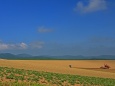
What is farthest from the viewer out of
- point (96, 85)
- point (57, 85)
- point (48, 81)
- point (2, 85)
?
point (96, 85)

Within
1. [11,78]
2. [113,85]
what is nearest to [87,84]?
[113,85]

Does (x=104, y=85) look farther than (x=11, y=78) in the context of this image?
Yes

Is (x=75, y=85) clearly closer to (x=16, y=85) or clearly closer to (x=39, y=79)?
(x=39, y=79)

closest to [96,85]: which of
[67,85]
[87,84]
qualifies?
[87,84]

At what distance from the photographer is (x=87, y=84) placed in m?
33.9

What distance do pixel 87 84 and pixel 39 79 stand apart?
5.46m

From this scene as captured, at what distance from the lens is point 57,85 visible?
2992cm

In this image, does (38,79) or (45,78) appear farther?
(45,78)

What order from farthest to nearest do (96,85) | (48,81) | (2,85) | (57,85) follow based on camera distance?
1. (96,85)
2. (48,81)
3. (57,85)
4. (2,85)

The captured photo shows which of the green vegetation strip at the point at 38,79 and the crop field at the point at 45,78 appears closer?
the crop field at the point at 45,78

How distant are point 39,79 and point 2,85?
1650cm

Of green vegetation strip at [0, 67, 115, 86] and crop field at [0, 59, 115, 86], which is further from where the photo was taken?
green vegetation strip at [0, 67, 115, 86]

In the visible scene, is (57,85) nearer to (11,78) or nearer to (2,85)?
(11,78)

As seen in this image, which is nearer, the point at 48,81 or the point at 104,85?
the point at 48,81
